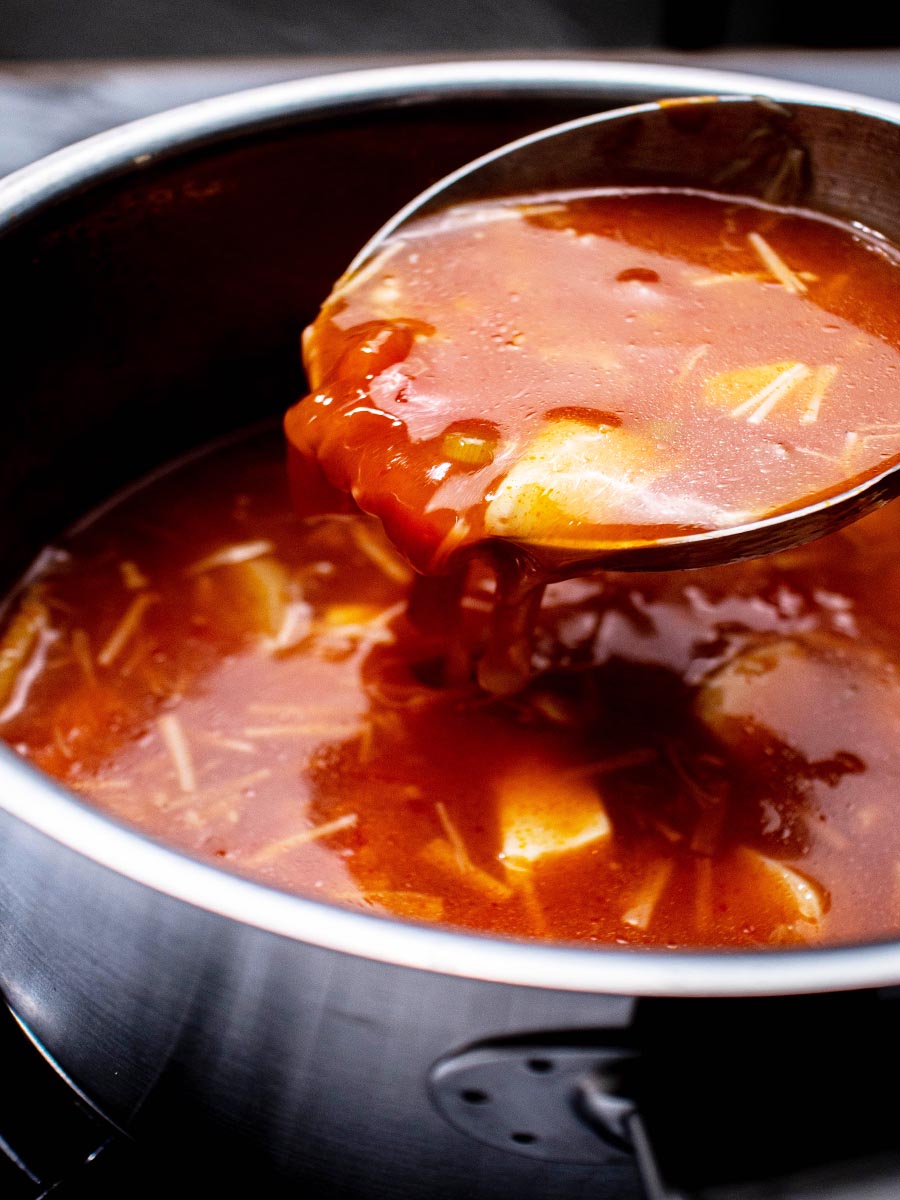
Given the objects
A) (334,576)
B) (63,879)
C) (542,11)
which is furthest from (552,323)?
(542,11)

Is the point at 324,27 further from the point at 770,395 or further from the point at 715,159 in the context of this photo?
the point at 770,395

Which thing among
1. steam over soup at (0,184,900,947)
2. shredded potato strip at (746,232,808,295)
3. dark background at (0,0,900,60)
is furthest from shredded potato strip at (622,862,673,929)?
dark background at (0,0,900,60)

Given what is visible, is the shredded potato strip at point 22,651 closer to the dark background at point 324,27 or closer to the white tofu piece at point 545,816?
the white tofu piece at point 545,816

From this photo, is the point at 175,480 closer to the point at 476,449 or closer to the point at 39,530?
the point at 39,530

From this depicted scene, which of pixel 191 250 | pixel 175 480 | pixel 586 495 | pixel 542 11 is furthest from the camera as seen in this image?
pixel 542 11

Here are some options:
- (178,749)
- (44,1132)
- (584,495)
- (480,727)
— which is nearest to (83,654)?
(178,749)

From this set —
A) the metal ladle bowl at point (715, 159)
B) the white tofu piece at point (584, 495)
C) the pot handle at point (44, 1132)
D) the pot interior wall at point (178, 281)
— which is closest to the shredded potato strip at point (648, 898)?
the white tofu piece at point (584, 495)
